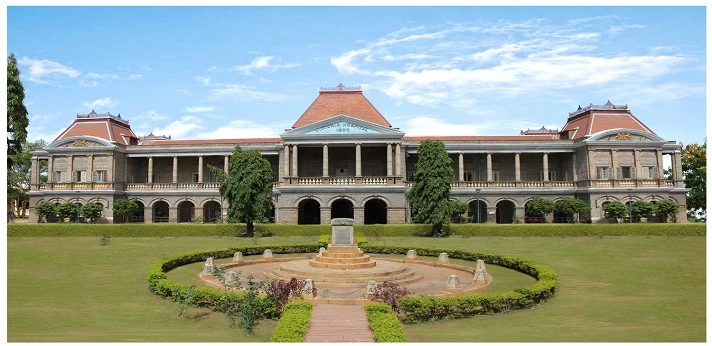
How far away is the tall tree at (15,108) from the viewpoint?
27.1m

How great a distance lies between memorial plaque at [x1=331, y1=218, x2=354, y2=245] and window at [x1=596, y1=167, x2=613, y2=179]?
1306 inches

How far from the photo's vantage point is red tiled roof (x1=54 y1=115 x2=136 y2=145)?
50.3 metres

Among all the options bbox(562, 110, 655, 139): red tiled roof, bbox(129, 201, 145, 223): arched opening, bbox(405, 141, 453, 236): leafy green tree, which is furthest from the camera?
bbox(129, 201, 145, 223): arched opening

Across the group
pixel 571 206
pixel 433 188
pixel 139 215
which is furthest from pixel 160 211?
pixel 571 206

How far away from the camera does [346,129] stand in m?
44.7

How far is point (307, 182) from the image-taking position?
43906mm

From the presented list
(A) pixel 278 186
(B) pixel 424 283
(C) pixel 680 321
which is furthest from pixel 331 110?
(C) pixel 680 321

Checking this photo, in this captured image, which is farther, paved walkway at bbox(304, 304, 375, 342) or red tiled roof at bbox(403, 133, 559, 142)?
red tiled roof at bbox(403, 133, 559, 142)

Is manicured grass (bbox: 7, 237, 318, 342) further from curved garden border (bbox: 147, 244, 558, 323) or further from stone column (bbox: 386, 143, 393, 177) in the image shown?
stone column (bbox: 386, 143, 393, 177)

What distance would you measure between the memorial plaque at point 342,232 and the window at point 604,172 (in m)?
33.2

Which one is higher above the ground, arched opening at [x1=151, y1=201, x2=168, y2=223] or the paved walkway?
arched opening at [x1=151, y1=201, x2=168, y2=223]

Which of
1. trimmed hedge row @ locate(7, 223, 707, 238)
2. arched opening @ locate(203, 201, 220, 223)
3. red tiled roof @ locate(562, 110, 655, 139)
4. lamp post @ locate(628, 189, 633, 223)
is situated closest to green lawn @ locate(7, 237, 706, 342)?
trimmed hedge row @ locate(7, 223, 707, 238)

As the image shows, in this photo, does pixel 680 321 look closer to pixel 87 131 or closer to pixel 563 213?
pixel 563 213

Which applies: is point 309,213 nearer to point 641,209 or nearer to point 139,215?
point 139,215
